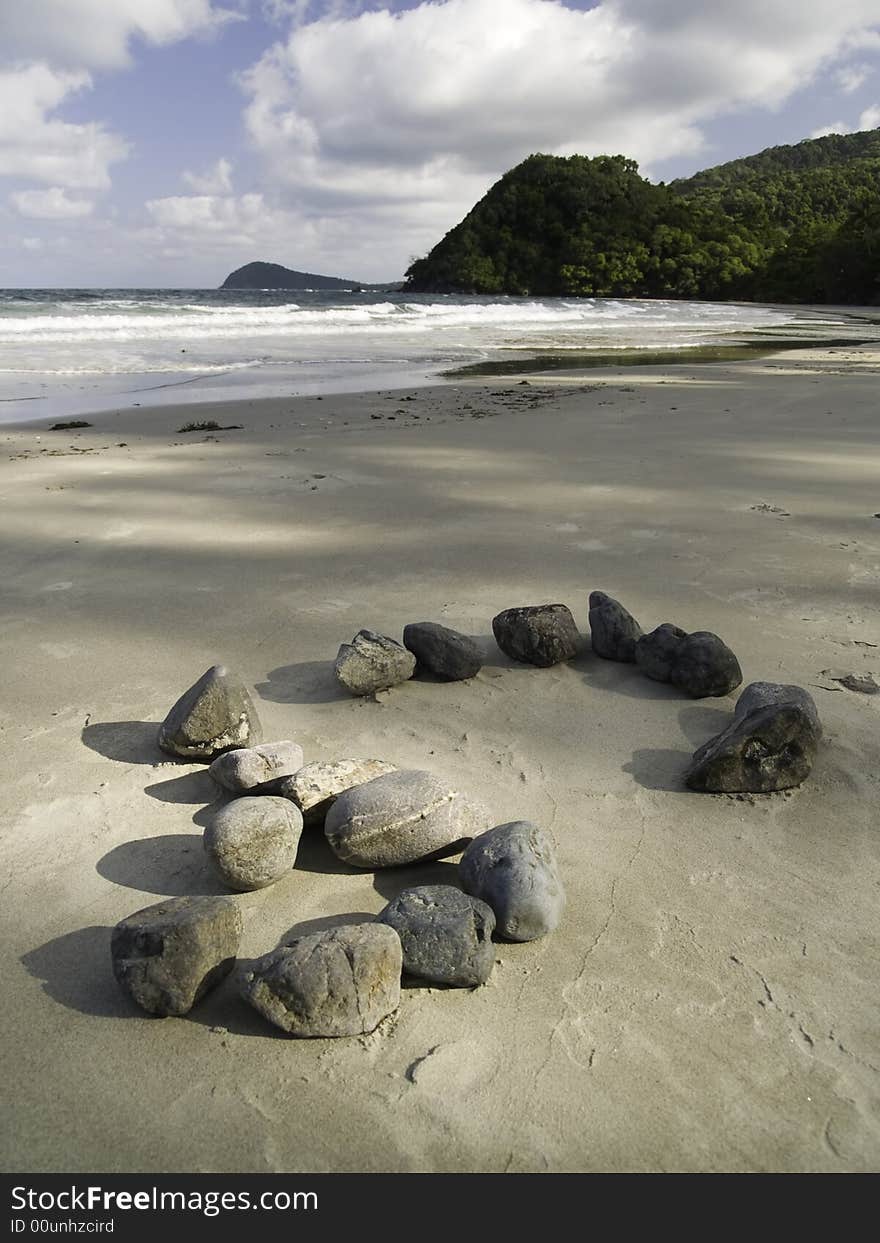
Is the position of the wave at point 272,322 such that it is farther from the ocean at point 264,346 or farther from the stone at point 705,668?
the stone at point 705,668

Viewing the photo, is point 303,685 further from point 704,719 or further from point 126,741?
point 704,719

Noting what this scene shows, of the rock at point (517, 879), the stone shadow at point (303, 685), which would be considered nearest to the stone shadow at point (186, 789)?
the stone shadow at point (303, 685)

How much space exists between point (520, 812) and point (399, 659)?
0.74 metres

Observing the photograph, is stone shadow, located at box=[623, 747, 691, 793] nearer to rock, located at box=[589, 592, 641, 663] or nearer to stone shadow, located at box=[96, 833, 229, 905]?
rock, located at box=[589, 592, 641, 663]

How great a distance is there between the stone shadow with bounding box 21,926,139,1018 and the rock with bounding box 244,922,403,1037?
234 mm

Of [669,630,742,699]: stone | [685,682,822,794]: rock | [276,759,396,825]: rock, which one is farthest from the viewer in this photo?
[669,630,742,699]: stone

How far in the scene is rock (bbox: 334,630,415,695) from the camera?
8.18 feet

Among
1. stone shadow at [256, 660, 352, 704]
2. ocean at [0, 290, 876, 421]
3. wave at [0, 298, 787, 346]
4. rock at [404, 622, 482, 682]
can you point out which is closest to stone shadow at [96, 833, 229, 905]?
stone shadow at [256, 660, 352, 704]

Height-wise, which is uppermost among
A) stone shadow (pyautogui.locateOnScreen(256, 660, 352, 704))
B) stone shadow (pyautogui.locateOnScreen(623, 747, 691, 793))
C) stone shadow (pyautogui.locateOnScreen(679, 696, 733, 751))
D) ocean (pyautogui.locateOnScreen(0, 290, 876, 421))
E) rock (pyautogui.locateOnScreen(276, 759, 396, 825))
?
ocean (pyautogui.locateOnScreen(0, 290, 876, 421))

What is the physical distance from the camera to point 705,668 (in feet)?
8.14

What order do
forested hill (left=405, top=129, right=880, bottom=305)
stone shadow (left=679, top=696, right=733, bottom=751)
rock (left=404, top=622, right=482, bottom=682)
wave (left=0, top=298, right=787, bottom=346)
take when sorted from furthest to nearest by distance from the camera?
forested hill (left=405, top=129, right=880, bottom=305) → wave (left=0, top=298, right=787, bottom=346) → rock (left=404, top=622, right=482, bottom=682) → stone shadow (left=679, top=696, right=733, bottom=751)

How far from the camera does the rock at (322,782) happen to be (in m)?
1.87
